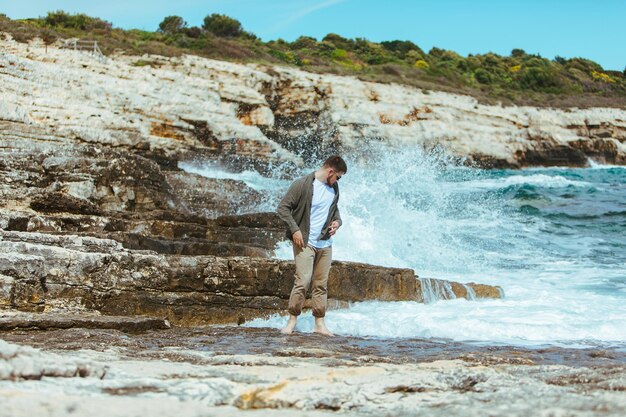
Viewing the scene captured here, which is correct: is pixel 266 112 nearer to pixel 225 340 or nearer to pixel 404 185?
pixel 404 185

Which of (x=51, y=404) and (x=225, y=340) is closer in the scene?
(x=51, y=404)

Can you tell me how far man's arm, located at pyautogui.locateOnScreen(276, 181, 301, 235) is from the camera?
6.94 m

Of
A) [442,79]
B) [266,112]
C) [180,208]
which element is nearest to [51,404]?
[180,208]

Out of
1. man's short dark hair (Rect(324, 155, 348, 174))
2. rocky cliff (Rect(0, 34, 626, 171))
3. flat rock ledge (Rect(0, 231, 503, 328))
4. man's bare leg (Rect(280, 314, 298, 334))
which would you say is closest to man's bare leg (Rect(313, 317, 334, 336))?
man's bare leg (Rect(280, 314, 298, 334))

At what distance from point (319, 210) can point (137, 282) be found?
6.63ft

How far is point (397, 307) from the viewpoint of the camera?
8734mm

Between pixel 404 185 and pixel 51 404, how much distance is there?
18.3 m

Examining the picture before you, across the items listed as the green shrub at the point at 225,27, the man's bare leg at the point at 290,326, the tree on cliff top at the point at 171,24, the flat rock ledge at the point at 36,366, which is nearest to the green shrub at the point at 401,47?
the green shrub at the point at 225,27

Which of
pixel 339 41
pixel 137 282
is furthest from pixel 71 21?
pixel 137 282

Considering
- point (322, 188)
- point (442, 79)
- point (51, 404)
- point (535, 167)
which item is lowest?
point (51, 404)

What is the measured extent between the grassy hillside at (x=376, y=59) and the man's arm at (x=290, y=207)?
81.8 ft

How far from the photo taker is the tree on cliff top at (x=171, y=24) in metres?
48.2

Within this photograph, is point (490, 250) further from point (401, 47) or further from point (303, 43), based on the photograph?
point (401, 47)

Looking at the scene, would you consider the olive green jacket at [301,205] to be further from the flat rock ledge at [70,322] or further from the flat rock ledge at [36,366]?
the flat rock ledge at [36,366]
